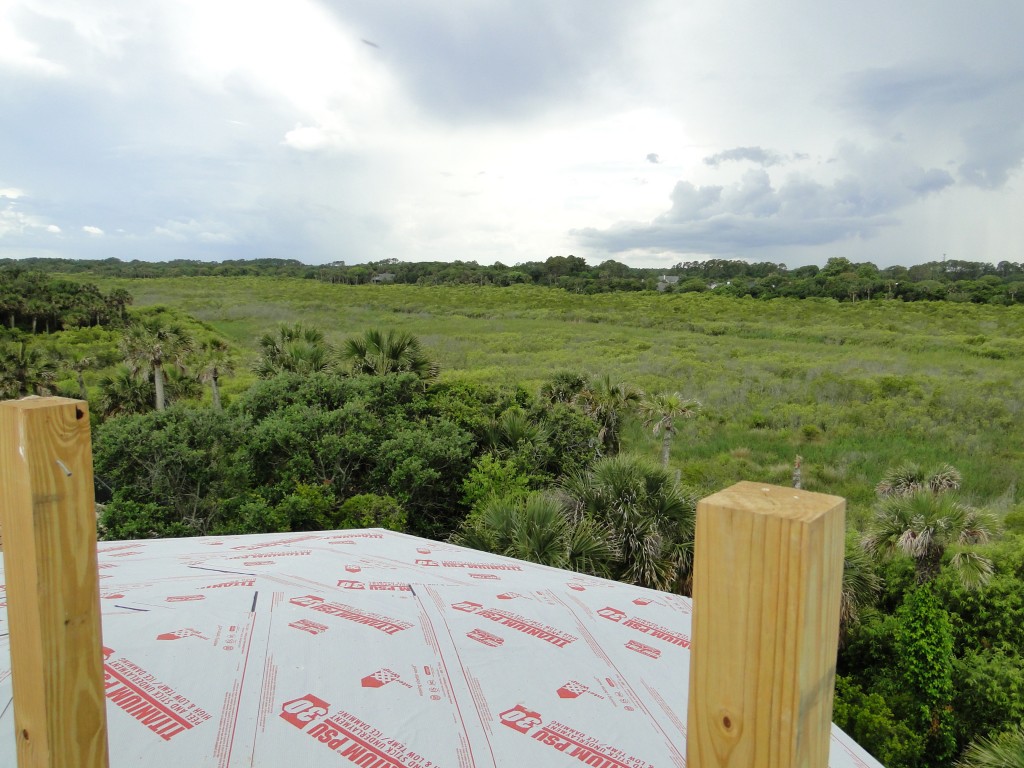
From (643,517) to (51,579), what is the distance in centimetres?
1113

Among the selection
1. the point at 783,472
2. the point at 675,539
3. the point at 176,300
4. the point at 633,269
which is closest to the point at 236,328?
the point at 176,300

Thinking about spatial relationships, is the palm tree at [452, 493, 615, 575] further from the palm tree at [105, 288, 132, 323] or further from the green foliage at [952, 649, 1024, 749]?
the palm tree at [105, 288, 132, 323]

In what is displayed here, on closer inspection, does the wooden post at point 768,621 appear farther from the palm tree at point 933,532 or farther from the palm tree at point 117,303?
the palm tree at point 117,303

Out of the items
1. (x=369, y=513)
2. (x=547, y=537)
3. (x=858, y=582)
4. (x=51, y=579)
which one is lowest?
(x=858, y=582)

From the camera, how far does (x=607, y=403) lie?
1980 cm

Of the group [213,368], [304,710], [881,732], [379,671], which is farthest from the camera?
[213,368]

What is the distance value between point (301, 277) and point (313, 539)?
110m

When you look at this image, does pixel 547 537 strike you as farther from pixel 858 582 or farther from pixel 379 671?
pixel 379 671

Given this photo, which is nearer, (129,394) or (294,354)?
(294,354)

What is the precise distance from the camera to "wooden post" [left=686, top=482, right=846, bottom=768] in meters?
1.09

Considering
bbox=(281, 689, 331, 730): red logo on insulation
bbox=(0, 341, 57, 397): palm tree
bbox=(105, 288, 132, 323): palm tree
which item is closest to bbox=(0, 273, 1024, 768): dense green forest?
bbox=(0, 341, 57, 397): palm tree

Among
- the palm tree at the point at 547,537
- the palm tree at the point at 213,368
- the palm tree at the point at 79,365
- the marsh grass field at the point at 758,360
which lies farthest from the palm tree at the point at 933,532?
the palm tree at the point at 79,365

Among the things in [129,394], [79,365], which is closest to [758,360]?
[129,394]

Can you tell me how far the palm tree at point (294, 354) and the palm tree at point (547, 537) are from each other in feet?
32.6
